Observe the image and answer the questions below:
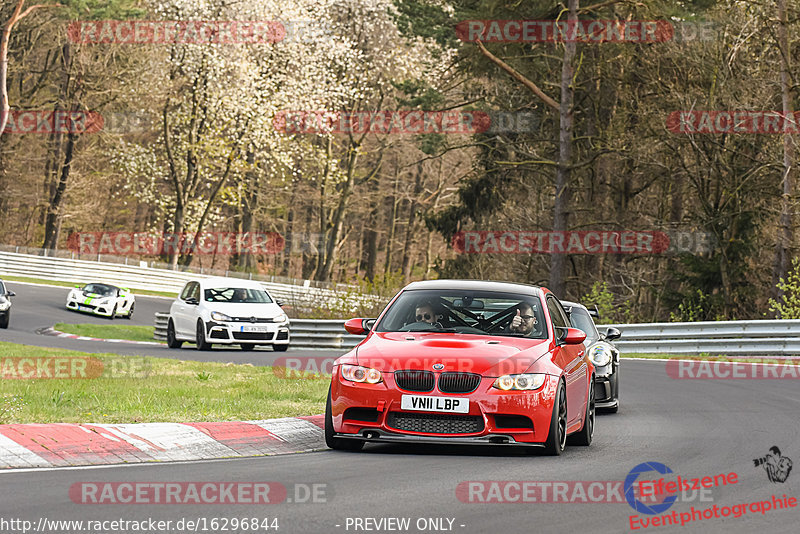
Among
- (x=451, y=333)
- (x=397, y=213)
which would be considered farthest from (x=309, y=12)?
(x=451, y=333)

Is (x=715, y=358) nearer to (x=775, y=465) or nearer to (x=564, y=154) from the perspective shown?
(x=564, y=154)

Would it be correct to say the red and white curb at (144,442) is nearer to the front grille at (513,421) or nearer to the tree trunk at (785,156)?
the front grille at (513,421)

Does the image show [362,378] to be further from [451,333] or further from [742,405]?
[742,405]

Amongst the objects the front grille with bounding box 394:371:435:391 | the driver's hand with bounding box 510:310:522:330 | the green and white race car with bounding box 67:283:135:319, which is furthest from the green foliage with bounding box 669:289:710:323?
the front grille with bounding box 394:371:435:391

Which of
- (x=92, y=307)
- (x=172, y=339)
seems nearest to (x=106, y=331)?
(x=92, y=307)

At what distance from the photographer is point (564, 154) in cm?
3622

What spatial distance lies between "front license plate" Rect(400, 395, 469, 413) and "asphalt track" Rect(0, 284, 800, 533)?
1.37ft

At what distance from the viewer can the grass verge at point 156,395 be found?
37.3 ft

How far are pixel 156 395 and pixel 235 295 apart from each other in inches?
578

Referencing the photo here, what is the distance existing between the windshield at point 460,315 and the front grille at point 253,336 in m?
16.4

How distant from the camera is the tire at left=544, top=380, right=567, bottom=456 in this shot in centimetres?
998

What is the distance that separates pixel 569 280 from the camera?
37.9 meters

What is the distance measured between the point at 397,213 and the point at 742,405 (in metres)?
67.1

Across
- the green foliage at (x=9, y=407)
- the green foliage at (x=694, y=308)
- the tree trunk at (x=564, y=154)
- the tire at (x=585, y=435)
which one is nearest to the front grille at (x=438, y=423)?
the tire at (x=585, y=435)
